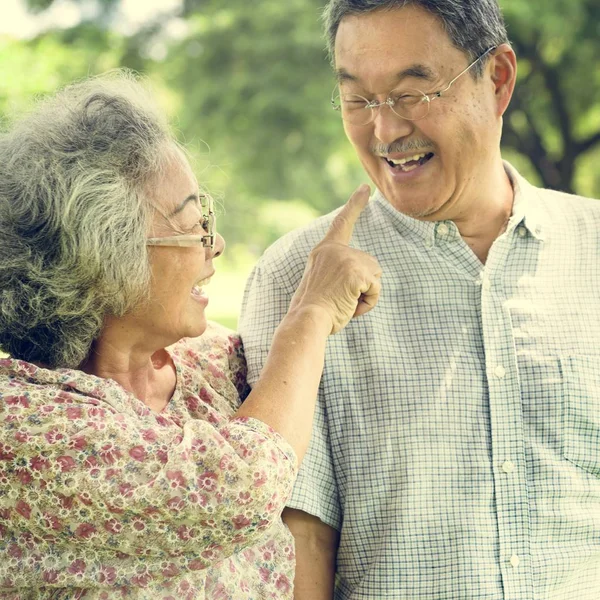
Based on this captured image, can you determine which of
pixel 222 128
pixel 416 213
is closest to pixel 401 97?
pixel 416 213

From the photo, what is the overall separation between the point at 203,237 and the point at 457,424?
2.49 feet

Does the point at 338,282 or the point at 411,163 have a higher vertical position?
the point at 411,163

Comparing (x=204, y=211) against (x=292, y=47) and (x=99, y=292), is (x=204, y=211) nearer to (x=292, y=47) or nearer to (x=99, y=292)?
(x=99, y=292)

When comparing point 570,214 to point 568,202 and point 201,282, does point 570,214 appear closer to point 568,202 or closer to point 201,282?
point 568,202

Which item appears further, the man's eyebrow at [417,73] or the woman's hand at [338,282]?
the man's eyebrow at [417,73]

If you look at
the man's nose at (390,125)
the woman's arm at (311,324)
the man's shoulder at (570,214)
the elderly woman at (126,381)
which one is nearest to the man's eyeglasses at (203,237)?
the elderly woman at (126,381)

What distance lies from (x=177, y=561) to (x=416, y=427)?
0.69 m

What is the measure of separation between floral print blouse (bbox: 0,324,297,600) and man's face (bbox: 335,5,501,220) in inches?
33.2

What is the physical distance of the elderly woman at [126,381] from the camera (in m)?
1.72

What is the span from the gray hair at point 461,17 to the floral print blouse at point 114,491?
3.59ft

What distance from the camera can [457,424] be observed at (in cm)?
222

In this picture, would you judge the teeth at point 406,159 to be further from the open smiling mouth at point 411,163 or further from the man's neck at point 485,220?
the man's neck at point 485,220

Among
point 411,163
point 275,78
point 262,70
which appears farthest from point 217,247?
point 262,70

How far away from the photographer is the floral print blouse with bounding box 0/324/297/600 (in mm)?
1704
